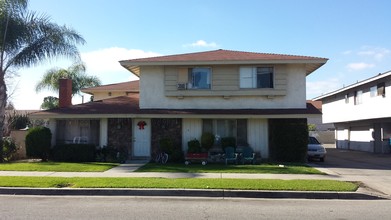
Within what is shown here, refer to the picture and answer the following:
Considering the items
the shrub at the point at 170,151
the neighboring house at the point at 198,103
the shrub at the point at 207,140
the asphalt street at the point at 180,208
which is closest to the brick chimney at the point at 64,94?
the neighboring house at the point at 198,103

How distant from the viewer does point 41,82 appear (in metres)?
Answer: 44.1

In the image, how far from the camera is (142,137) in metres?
22.3

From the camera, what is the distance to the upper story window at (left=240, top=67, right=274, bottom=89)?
22328 mm

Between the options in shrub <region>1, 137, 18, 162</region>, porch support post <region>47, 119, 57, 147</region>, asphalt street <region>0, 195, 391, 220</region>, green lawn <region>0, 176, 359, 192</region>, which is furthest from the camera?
porch support post <region>47, 119, 57, 147</region>

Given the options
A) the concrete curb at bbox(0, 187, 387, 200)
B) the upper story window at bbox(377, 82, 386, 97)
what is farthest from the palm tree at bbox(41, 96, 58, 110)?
the concrete curb at bbox(0, 187, 387, 200)

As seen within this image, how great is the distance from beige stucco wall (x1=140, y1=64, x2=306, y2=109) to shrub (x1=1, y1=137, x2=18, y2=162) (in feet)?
23.0

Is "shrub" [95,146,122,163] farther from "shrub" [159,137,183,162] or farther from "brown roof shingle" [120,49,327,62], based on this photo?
"brown roof shingle" [120,49,327,62]

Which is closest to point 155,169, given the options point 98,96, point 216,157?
point 216,157

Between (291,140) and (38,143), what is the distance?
12594mm

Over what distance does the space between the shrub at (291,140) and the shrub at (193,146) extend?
396cm

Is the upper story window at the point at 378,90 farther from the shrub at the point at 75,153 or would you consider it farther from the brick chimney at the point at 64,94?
the brick chimney at the point at 64,94

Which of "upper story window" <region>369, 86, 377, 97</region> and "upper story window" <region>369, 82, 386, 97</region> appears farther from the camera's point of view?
"upper story window" <region>369, 86, 377, 97</region>

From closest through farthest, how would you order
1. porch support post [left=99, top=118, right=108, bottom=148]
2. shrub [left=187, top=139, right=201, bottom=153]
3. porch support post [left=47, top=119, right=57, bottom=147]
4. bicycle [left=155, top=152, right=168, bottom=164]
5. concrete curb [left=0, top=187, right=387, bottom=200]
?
concrete curb [left=0, top=187, right=387, bottom=200] < bicycle [left=155, top=152, right=168, bottom=164] < shrub [left=187, top=139, right=201, bottom=153] < porch support post [left=99, top=118, right=108, bottom=148] < porch support post [left=47, top=119, right=57, bottom=147]

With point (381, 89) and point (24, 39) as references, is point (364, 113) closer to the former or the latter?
point (381, 89)
